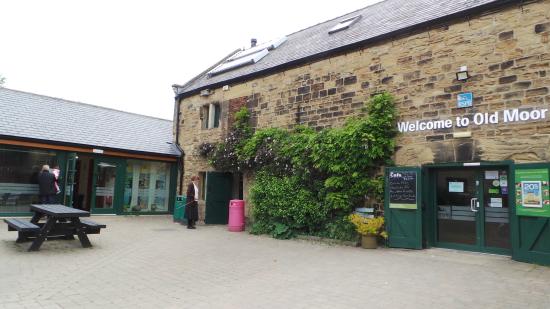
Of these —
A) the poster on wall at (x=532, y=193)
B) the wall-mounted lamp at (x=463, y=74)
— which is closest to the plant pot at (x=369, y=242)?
the poster on wall at (x=532, y=193)

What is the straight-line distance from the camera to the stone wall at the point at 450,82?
7.12 metres

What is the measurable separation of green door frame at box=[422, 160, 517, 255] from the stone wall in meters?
0.15

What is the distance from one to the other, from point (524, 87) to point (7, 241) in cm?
1060

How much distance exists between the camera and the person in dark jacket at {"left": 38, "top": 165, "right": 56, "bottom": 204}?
1163cm

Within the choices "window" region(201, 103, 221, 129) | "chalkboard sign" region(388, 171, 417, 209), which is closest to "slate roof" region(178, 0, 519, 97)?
"window" region(201, 103, 221, 129)

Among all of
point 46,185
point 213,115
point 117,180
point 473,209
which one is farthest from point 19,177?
point 473,209

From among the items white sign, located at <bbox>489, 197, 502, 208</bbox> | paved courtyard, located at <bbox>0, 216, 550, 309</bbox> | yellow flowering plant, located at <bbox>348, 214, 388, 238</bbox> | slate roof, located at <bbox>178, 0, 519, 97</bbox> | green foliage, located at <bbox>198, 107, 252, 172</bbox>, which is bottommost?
paved courtyard, located at <bbox>0, 216, 550, 309</bbox>

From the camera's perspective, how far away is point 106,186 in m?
14.2

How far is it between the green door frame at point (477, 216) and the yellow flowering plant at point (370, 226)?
94 centimetres

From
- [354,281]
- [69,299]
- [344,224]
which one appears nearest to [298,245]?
[344,224]

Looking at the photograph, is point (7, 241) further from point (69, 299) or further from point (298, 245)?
point (298, 245)

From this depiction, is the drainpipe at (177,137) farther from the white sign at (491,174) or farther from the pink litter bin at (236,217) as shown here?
the white sign at (491,174)

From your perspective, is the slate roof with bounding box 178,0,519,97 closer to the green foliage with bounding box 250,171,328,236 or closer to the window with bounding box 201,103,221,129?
the window with bounding box 201,103,221,129

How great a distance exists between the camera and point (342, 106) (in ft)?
33.2
